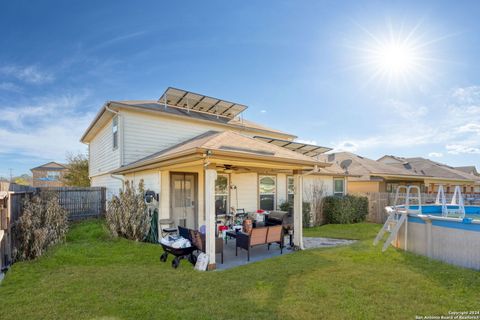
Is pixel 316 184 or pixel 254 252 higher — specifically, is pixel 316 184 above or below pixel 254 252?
above

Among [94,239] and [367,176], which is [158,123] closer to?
[94,239]

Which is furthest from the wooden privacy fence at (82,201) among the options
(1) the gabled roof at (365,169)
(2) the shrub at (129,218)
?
(1) the gabled roof at (365,169)

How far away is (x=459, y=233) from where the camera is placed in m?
6.14

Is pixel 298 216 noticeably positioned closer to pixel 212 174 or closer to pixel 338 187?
pixel 212 174

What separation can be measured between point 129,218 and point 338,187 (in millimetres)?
12241

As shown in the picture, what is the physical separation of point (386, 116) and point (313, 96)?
17.4ft

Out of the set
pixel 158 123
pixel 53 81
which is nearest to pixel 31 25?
pixel 53 81

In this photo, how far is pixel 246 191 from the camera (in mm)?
12180

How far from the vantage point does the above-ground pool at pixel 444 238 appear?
5.90 metres

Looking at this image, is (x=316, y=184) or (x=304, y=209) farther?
(x=316, y=184)

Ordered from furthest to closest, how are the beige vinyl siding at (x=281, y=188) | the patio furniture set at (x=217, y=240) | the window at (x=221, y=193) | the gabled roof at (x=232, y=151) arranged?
the beige vinyl siding at (x=281, y=188)
the window at (x=221, y=193)
the patio furniture set at (x=217, y=240)
the gabled roof at (x=232, y=151)

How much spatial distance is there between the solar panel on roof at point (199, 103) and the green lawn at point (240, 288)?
25.0 feet

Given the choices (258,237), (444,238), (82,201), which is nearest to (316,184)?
(444,238)

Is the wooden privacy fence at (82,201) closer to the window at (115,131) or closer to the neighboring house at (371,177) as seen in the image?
the window at (115,131)
